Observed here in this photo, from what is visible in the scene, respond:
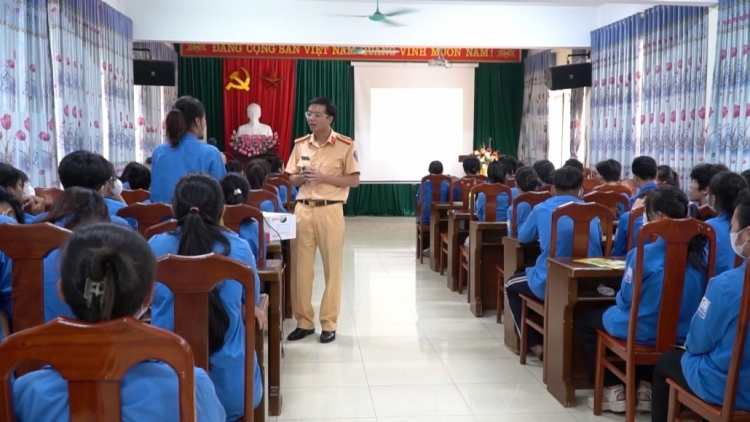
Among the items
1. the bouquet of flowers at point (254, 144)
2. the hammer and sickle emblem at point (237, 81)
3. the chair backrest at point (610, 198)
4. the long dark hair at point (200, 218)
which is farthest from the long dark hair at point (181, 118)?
the hammer and sickle emblem at point (237, 81)

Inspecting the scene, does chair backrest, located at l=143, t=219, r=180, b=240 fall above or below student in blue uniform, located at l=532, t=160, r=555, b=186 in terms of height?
below

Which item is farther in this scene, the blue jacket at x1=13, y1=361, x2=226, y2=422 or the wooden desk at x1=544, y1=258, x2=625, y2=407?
the wooden desk at x1=544, y1=258, x2=625, y2=407

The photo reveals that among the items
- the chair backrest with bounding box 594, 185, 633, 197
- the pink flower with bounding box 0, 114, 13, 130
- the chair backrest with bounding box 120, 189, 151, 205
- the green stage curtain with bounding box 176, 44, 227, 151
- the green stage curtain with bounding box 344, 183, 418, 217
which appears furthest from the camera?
the green stage curtain with bounding box 344, 183, 418, 217

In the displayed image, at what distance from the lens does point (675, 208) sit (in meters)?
2.63

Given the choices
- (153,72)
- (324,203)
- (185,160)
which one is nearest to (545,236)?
(324,203)

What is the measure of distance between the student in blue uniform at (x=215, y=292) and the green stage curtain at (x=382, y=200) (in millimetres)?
9655

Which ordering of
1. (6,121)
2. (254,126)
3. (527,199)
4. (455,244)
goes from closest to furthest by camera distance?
1. (527,199)
2. (6,121)
3. (455,244)
4. (254,126)

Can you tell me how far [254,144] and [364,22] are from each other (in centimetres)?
297

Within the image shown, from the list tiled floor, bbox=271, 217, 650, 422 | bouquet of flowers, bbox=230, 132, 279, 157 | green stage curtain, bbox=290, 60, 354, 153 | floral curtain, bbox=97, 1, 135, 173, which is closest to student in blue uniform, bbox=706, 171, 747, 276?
tiled floor, bbox=271, 217, 650, 422

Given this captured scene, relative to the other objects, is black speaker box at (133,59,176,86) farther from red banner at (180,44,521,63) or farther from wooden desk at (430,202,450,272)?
wooden desk at (430,202,450,272)

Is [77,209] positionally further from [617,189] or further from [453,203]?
[453,203]

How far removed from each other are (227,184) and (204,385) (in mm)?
2130

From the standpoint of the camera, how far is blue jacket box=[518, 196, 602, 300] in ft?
11.3

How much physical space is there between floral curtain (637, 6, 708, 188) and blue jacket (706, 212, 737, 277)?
144 inches
